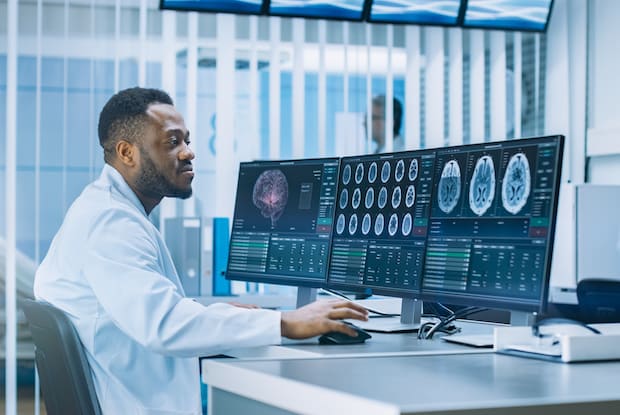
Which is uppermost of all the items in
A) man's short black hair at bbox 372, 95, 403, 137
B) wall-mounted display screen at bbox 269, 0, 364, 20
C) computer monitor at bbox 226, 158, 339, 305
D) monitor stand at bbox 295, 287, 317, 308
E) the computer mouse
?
wall-mounted display screen at bbox 269, 0, 364, 20

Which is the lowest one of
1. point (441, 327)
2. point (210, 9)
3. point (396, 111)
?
point (441, 327)

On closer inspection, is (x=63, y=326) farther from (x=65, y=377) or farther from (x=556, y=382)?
(x=556, y=382)

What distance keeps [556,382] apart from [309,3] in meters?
3.55

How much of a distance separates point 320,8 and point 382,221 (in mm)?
2648

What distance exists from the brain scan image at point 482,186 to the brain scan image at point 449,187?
52 mm

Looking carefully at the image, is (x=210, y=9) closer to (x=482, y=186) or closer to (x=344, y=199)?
(x=344, y=199)

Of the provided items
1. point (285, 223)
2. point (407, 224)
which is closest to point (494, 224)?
point (407, 224)

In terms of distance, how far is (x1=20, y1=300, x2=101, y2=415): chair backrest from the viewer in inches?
76.1

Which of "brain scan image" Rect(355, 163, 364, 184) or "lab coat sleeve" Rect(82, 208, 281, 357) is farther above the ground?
"brain scan image" Rect(355, 163, 364, 184)

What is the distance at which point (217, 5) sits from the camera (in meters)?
4.81

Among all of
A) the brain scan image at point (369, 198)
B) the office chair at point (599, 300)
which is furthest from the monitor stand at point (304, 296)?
Answer: the office chair at point (599, 300)

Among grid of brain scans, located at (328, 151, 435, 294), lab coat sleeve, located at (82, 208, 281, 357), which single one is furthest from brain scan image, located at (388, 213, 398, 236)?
lab coat sleeve, located at (82, 208, 281, 357)

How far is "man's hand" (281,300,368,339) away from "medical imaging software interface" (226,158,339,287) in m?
0.42

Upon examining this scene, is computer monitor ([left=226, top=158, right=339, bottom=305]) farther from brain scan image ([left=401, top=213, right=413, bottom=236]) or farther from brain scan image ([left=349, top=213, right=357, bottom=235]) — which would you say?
brain scan image ([left=401, top=213, right=413, bottom=236])
